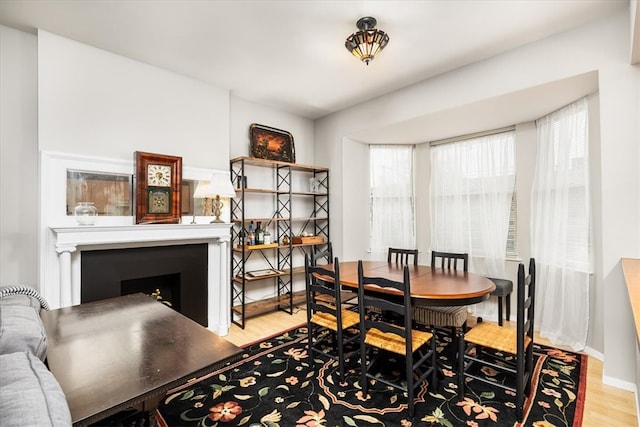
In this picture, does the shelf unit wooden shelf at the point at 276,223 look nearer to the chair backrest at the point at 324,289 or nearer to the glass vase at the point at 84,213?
the chair backrest at the point at 324,289

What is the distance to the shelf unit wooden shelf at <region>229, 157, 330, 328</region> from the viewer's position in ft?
12.6

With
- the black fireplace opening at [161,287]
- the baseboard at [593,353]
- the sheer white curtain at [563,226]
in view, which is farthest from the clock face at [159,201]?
the baseboard at [593,353]

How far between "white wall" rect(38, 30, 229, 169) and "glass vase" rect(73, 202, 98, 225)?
491 mm

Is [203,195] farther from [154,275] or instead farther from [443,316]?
[443,316]

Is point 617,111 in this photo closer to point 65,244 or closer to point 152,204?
point 152,204

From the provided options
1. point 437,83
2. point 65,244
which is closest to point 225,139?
point 65,244

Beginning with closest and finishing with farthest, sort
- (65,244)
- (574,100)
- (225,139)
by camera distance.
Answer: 1. (65,244)
2. (574,100)
3. (225,139)

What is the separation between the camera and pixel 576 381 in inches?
95.0

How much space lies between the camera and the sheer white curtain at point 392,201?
4.70 m

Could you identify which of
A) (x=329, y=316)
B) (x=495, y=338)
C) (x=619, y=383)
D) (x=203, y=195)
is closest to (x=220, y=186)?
(x=203, y=195)

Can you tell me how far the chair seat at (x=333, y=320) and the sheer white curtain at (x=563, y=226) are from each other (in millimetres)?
2228

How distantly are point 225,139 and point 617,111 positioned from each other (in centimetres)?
369

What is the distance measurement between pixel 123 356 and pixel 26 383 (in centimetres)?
41

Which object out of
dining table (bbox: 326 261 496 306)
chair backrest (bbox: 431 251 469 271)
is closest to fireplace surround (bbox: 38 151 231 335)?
dining table (bbox: 326 261 496 306)
